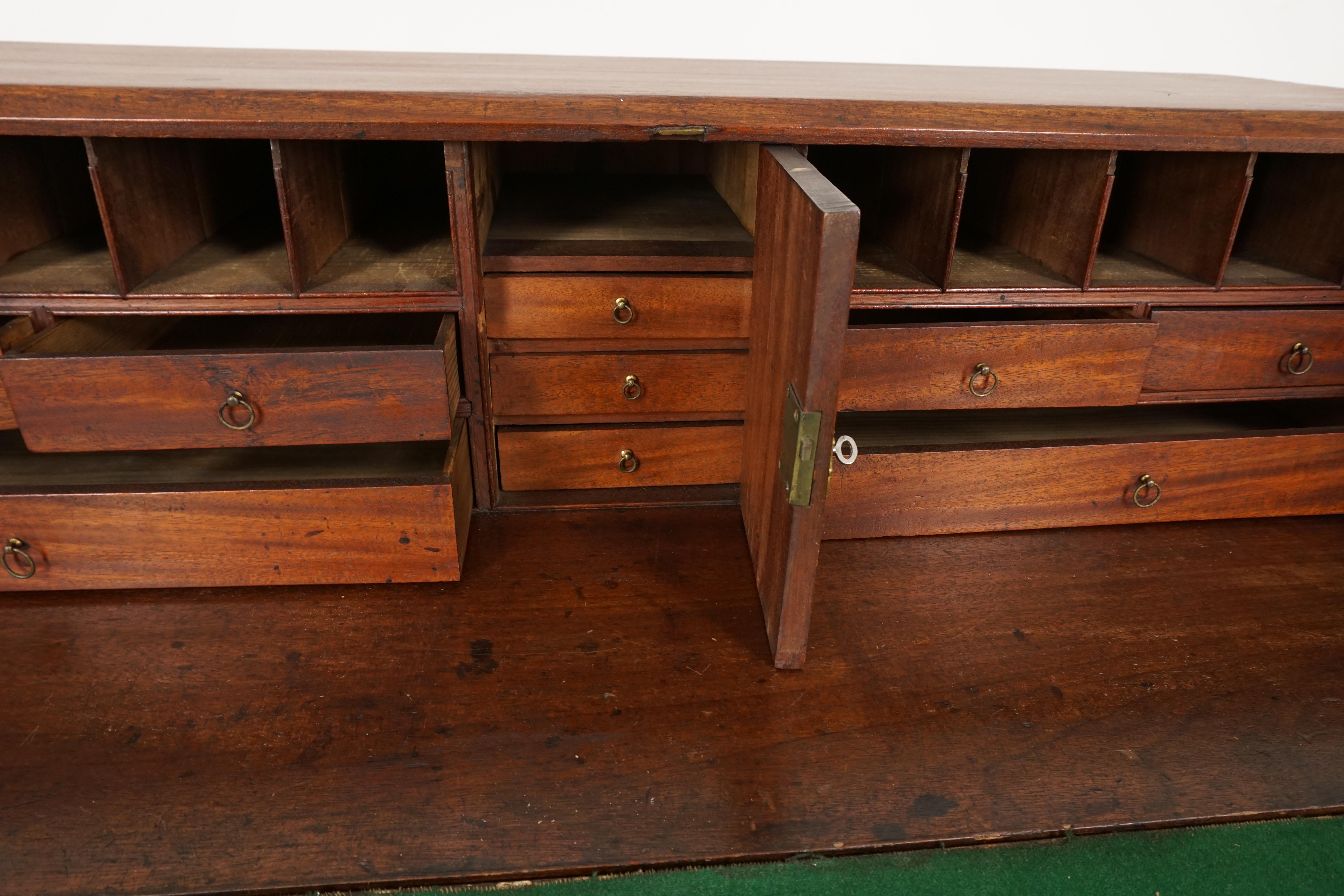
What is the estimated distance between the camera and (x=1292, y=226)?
1.48 metres

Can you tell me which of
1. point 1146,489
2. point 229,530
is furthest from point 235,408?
point 1146,489

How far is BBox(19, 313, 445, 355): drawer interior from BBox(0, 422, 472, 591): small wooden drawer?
23 centimetres

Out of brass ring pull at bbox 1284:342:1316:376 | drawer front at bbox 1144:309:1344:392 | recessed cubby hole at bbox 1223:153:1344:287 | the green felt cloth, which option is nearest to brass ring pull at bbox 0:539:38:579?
the green felt cloth

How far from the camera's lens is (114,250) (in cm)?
114

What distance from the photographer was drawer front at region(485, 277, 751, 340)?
1.30 metres

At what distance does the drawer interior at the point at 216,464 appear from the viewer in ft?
4.39

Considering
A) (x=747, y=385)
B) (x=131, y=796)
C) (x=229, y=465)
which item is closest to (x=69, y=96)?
(x=229, y=465)

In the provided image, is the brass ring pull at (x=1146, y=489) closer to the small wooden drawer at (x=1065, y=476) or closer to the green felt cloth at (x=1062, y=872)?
the small wooden drawer at (x=1065, y=476)

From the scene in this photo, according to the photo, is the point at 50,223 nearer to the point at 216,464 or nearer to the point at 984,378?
the point at 216,464

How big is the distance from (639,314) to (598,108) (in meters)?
0.32

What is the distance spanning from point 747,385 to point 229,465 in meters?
0.85

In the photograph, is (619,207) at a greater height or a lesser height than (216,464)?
greater

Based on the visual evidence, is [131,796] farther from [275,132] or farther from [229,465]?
[275,132]

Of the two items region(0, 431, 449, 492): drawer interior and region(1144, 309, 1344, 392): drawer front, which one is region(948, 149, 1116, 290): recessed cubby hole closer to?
region(1144, 309, 1344, 392): drawer front
